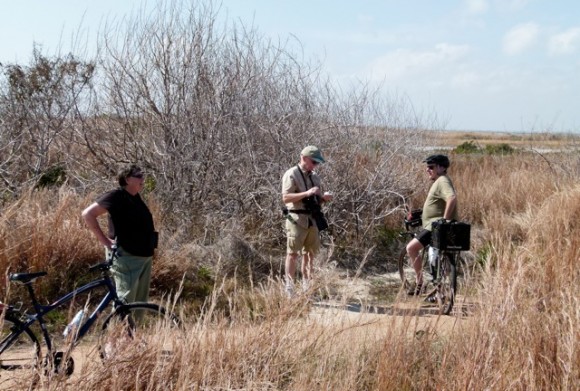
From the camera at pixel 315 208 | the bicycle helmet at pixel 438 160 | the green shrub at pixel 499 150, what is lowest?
the green shrub at pixel 499 150

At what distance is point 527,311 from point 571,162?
979cm

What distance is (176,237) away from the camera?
28.2ft

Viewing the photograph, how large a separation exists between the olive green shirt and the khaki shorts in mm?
1194

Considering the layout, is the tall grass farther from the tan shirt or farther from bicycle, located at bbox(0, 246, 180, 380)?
the tan shirt

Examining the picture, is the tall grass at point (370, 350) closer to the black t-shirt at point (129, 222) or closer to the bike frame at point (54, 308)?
the bike frame at point (54, 308)

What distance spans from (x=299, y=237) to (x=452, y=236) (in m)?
1.49

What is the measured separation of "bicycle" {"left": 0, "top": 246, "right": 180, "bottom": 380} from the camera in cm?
357

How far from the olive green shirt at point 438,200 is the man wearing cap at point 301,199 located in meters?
1.10

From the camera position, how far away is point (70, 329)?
3.92 m

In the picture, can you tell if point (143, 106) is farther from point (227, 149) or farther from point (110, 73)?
point (227, 149)

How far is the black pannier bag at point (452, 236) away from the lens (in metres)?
6.61

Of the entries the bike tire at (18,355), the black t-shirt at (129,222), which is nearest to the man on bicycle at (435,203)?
the black t-shirt at (129,222)

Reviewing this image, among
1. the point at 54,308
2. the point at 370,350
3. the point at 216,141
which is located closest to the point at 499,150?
the point at 216,141

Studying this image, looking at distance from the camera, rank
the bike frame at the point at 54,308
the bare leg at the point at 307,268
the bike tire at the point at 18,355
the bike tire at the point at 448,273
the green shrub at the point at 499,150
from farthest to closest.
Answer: the green shrub at the point at 499,150, the bike tire at the point at 448,273, the bare leg at the point at 307,268, the bike frame at the point at 54,308, the bike tire at the point at 18,355
